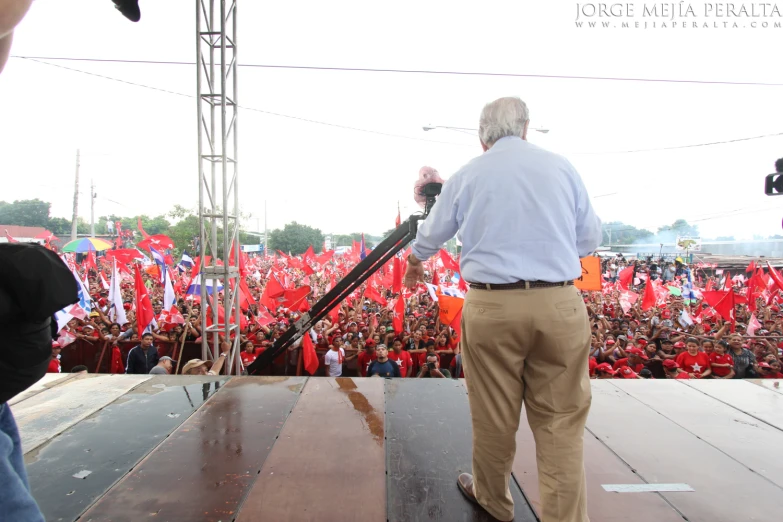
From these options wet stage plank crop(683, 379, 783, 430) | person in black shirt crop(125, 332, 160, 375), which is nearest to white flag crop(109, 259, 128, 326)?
person in black shirt crop(125, 332, 160, 375)

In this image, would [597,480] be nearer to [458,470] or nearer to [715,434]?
[458,470]

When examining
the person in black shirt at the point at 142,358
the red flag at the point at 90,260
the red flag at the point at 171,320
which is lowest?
the person in black shirt at the point at 142,358

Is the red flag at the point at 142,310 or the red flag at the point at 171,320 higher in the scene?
the red flag at the point at 142,310

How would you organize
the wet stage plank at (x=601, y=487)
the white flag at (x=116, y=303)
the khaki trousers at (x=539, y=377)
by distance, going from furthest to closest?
the white flag at (x=116, y=303), the wet stage plank at (x=601, y=487), the khaki trousers at (x=539, y=377)

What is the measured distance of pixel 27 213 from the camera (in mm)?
49062

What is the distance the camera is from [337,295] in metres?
4.39

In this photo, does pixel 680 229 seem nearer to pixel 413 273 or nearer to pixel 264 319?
pixel 264 319

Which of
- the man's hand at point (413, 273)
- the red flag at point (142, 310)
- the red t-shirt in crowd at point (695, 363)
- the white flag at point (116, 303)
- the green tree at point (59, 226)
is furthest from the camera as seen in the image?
the green tree at point (59, 226)

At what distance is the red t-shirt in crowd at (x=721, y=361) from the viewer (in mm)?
6434

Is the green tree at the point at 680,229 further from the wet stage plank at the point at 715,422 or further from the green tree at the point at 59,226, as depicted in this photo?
the green tree at the point at 59,226

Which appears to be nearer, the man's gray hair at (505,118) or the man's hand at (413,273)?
the man's gray hair at (505,118)

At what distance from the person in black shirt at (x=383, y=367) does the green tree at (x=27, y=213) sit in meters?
55.1

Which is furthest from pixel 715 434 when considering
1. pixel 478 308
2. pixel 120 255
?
pixel 120 255

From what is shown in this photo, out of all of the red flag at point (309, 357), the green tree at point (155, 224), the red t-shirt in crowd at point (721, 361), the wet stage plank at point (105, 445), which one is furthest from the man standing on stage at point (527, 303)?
the green tree at point (155, 224)
